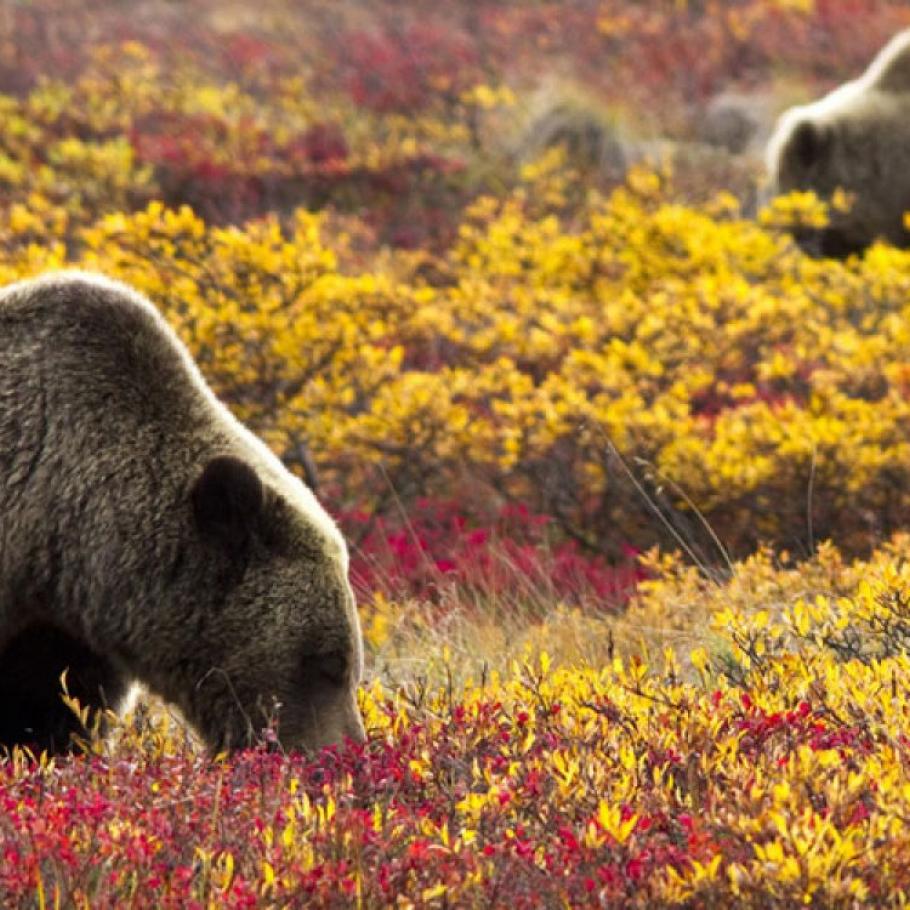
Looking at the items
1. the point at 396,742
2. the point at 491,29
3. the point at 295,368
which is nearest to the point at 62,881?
the point at 396,742

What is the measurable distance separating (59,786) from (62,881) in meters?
0.75

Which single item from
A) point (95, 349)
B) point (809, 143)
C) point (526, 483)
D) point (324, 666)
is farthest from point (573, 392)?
point (809, 143)

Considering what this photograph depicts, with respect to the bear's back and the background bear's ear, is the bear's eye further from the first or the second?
the bear's back

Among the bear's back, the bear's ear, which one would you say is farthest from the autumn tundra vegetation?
the bear's back

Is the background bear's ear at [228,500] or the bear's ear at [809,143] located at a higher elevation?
the background bear's ear at [228,500]

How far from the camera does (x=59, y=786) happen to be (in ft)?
12.0

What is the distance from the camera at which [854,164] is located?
13398mm

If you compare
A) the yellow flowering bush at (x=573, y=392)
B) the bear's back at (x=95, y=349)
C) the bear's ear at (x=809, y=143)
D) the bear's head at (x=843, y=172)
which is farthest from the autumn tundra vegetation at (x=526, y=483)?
the bear's back at (x=95, y=349)

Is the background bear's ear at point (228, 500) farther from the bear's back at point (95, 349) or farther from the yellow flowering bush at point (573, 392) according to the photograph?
the yellow flowering bush at point (573, 392)

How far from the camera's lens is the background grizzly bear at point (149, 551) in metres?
4.32

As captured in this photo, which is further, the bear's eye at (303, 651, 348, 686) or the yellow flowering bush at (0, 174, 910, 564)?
the yellow flowering bush at (0, 174, 910, 564)

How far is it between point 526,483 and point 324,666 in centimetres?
487

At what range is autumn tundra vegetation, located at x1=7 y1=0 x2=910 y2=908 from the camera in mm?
3080

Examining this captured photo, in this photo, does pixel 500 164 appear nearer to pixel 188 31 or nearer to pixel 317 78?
pixel 317 78
